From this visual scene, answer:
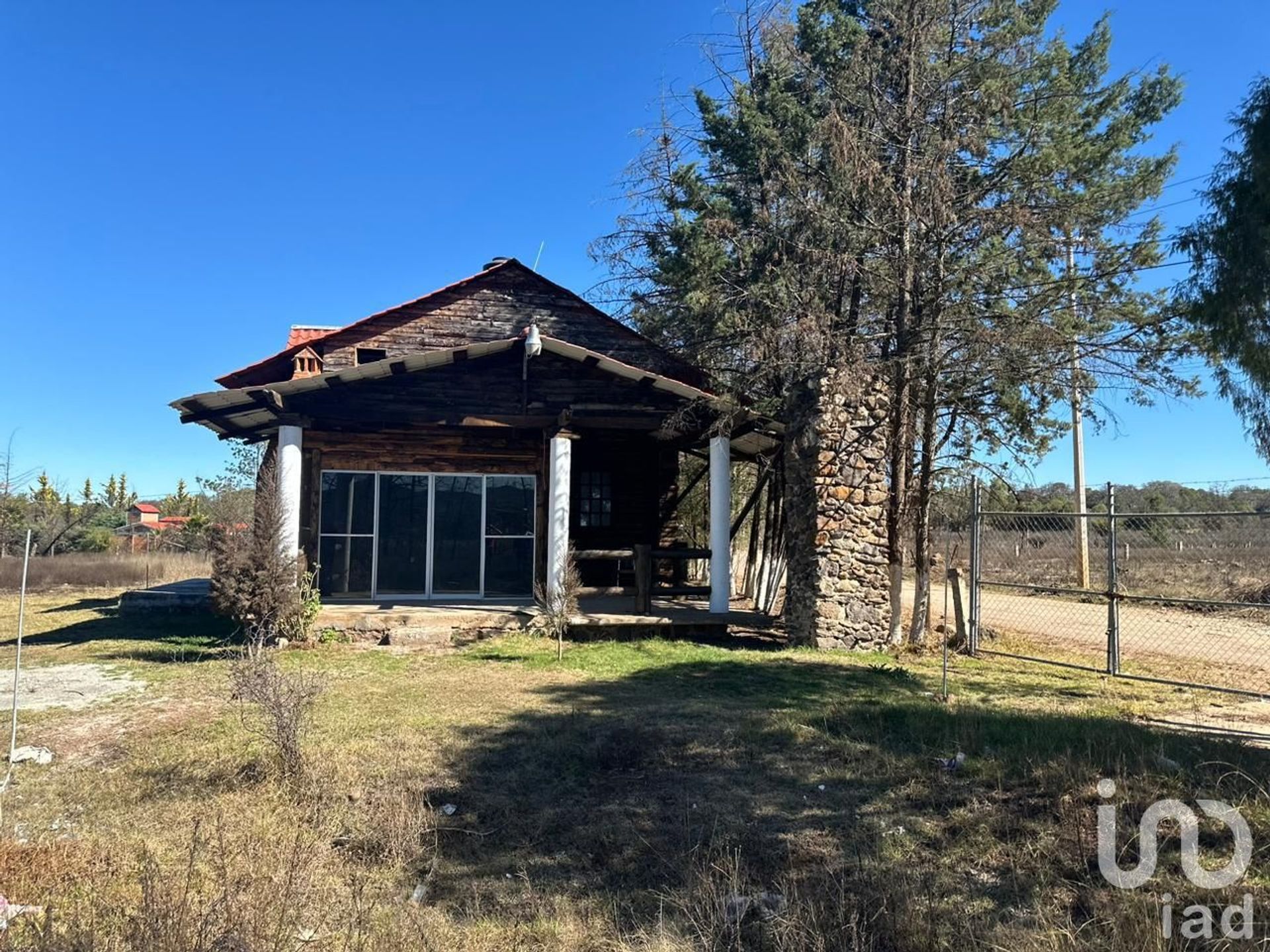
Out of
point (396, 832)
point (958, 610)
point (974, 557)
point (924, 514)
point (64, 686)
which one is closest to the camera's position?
point (396, 832)

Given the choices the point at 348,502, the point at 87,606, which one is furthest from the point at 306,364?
the point at 87,606

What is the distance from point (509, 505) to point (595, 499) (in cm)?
299

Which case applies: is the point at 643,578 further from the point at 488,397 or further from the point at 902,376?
the point at 902,376

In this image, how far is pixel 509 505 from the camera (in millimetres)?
13430

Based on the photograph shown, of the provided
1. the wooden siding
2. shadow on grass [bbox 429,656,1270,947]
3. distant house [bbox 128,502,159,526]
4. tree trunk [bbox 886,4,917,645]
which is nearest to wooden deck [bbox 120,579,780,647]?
tree trunk [bbox 886,4,917,645]

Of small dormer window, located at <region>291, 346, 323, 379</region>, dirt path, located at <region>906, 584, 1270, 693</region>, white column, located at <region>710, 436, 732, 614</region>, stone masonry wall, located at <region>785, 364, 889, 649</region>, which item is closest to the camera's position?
dirt path, located at <region>906, 584, 1270, 693</region>

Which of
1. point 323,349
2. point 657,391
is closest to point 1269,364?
point 657,391

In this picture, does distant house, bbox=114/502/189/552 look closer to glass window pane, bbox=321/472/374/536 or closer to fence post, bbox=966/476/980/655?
glass window pane, bbox=321/472/374/536

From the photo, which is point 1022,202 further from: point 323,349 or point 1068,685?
point 323,349

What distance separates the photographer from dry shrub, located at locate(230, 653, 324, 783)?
5.29m

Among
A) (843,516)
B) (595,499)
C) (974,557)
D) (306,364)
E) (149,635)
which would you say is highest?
(306,364)

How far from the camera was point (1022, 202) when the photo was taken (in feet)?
36.5

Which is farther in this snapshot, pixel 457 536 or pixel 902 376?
pixel 457 536
